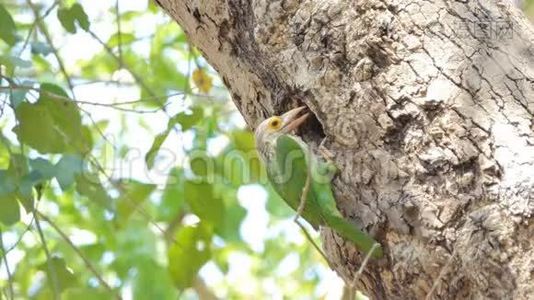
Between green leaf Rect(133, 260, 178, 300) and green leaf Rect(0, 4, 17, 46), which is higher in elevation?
green leaf Rect(0, 4, 17, 46)

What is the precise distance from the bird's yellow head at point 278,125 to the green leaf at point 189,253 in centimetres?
64

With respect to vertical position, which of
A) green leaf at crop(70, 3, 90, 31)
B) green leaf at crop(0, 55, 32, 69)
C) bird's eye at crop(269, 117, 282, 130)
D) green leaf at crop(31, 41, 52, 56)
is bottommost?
bird's eye at crop(269, 117, 282, 130)

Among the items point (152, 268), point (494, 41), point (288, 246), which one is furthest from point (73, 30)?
point (288, 246)

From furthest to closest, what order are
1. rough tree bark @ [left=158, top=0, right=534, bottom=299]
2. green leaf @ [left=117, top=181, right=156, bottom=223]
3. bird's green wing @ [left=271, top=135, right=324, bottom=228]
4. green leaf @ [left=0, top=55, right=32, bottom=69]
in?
green leaf @ [left=117, top=181, right=156, bottom=223] → green leaf @ [left=0, top=55, right=32, bottom=69] → bird's green wing @ [left=271, top=135, right=324, bottom=228] → rough tree bark @ [left=158, top=0, right=534, bottom=299]

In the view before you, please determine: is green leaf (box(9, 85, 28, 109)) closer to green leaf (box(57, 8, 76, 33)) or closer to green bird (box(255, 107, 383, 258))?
green leaf (box(57, 8, 76, 33))

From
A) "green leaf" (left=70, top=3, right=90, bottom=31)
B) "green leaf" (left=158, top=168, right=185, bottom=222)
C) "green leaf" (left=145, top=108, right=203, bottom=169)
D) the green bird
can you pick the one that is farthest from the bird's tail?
"green leaf" (left=158, top=168, right=185, bottom=222)

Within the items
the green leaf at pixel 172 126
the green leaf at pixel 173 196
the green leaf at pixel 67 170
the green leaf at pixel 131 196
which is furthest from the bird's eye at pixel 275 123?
the green leaf at pixel 173 196

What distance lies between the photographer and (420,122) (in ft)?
3.99

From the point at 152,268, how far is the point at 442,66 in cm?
122

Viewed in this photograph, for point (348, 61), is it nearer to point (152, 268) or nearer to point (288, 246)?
point (152, 268)

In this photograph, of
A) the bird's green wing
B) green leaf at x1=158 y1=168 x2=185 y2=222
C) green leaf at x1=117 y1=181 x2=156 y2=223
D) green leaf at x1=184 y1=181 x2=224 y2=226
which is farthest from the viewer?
green leaf at x1=158 y1=168 x2=185 y2=222

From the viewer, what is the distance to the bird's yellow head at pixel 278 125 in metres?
1.32

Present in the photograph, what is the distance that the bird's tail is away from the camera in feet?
3.94

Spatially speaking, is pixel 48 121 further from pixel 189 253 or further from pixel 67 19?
pixel 189 253
